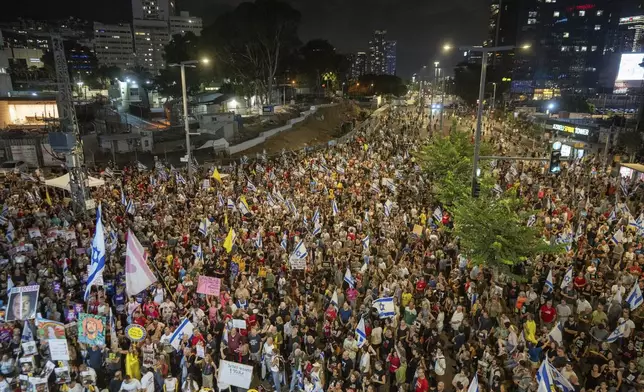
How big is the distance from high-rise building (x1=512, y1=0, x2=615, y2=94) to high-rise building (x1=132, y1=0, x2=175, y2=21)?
133 meters

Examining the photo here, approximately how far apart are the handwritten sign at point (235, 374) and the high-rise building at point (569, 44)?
131m

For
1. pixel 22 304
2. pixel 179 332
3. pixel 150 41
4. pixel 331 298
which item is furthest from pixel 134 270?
pixel 150 41

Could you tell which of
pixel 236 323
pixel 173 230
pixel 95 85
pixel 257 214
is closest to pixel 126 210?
pixel 173 230

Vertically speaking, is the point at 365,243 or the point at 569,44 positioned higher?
the point at 569,44

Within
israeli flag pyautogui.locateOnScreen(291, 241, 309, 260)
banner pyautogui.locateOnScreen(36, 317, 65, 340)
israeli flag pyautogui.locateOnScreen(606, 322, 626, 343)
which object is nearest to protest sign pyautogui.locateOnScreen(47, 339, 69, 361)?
banner pyautogui.locateOnScreen(36, 317, 65, 340)

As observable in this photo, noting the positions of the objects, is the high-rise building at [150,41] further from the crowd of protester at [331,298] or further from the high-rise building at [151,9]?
the crowd of protester at [331,298]

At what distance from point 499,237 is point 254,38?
4430 centimetres

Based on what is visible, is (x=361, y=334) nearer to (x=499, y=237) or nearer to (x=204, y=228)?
(x=499, y=237)

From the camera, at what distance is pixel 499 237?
1219 centimetres

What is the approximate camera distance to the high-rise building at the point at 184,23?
180625 mm

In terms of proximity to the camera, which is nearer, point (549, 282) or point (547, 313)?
point (547, 313)

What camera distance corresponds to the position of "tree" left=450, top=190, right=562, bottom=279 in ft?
40.5

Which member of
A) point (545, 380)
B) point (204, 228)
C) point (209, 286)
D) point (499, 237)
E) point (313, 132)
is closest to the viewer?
point (545, 380)

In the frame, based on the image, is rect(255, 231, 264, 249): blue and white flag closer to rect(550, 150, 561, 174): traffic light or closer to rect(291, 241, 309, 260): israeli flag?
rect(291, 241, 309, 260): israeli flag
